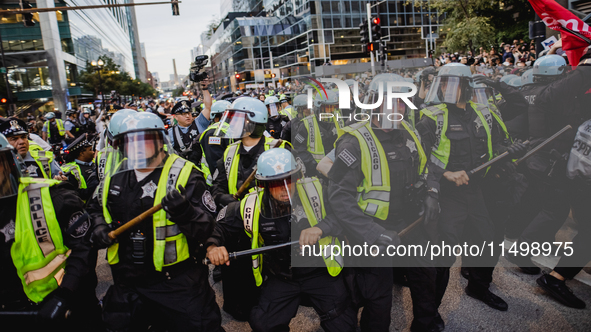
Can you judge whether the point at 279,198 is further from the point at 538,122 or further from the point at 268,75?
the point at 268,75

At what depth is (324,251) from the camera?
310 cm

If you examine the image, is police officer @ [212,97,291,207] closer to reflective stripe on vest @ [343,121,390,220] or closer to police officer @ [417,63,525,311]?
reflective stripe on vest @ [343,121,390,220]

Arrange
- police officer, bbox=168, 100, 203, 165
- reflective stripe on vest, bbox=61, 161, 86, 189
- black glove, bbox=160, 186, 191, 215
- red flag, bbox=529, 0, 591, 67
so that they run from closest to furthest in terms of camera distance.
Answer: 1. black glove, bbox=160, 186, 191, 215
2. red flag, bbox=529, 0, 591, 67
3. reflective stripe on vest, bbox=61, 161, 86, 189
4. police officer, bbox=168, 100, 203, 165

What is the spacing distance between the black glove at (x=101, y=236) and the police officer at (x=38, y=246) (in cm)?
13

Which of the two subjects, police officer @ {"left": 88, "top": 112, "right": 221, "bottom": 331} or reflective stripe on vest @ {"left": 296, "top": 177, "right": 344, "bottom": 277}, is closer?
police officer @ {"left": 88, "top": 112, "right": 221, "bottom": 331}

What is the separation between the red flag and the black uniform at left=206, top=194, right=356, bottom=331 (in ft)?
11.8

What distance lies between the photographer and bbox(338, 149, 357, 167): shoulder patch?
10.7 ft

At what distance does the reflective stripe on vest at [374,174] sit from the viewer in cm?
330

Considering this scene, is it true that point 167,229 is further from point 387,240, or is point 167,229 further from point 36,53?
point 36,53

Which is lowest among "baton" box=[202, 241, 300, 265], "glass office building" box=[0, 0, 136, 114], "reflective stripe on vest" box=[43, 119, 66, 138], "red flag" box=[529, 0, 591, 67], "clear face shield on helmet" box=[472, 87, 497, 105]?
"baton" box=[202, 241, 300, 265]

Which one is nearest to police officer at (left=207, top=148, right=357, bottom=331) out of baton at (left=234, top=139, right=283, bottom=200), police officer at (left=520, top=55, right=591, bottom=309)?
baton at (left=234, top=139, right=283, bottom=200)

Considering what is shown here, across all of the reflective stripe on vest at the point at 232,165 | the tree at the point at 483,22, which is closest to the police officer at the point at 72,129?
the reflective stripe on vest at the point at 232,165

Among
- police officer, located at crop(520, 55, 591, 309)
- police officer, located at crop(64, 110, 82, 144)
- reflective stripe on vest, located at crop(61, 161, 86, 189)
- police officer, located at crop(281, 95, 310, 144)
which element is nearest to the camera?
police officer, located at crop(520, 55, 591, 309)

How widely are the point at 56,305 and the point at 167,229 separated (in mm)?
880
